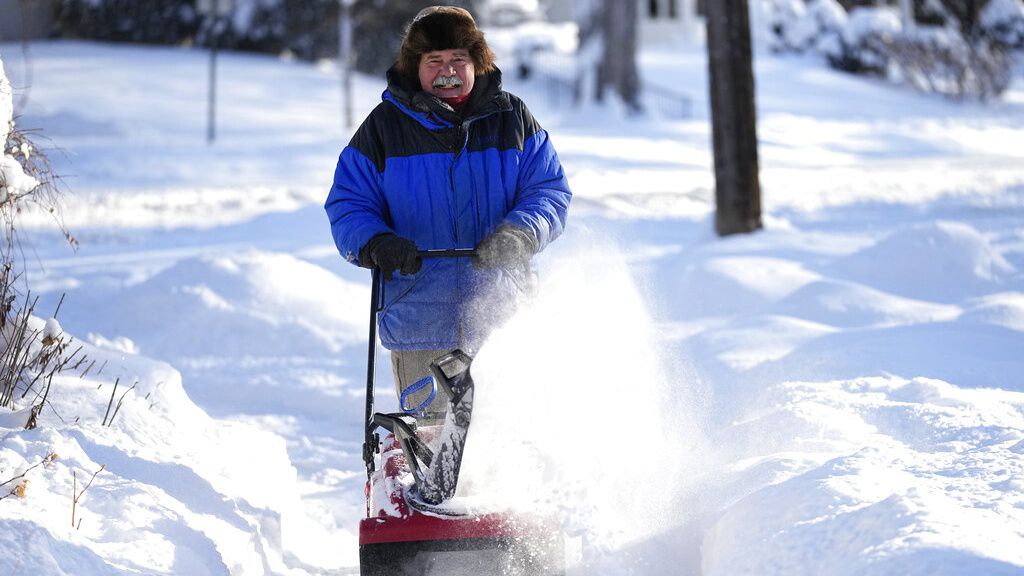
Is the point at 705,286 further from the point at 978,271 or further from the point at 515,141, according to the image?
the point at 515,141

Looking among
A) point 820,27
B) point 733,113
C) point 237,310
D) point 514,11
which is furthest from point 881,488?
point 514,11

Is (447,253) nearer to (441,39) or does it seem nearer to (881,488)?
(441,39)

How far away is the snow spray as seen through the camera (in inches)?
148

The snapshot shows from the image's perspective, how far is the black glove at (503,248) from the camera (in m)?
3.54

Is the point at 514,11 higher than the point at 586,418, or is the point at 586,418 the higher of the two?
the point at 586,418

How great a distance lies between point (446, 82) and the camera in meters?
3.78

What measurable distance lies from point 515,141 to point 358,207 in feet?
1.78

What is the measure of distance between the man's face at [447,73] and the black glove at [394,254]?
20.9 inches

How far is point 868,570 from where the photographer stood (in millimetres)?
3119

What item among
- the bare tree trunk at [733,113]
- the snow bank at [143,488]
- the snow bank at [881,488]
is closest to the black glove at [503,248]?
the snow bank at [881,488]

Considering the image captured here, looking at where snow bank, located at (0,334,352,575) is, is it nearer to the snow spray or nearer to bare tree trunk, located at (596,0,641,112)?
the snow spray

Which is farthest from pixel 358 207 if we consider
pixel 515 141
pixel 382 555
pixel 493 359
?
pixel 382 555

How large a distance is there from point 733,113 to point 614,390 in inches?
222

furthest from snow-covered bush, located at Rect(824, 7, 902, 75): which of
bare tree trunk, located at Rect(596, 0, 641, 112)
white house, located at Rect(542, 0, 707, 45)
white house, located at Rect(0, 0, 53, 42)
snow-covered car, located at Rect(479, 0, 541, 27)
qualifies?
white house, located at Rect(0, 0, 53, 42)
